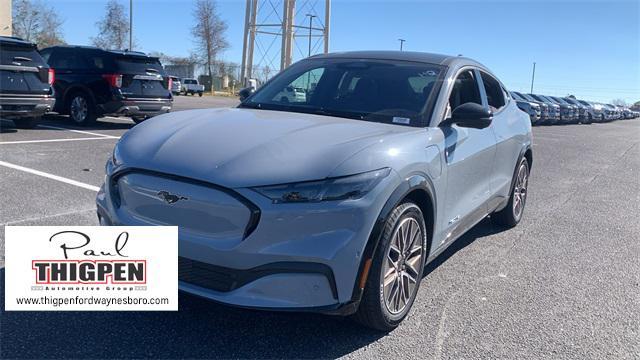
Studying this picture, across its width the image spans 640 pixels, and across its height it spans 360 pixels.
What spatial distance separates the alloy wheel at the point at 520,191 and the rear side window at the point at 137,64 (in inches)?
371

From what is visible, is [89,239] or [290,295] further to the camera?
[89,239]

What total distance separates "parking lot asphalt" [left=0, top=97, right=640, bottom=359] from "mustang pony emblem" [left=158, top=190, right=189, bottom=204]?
752 mm

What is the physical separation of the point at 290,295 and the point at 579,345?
1.78 m

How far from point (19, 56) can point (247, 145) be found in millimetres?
9559

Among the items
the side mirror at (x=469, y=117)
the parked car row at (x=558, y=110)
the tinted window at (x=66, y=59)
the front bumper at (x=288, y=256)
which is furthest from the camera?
the parked car row at (x=558, y=110)

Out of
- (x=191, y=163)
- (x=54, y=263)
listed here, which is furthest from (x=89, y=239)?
(x=191, y=163)

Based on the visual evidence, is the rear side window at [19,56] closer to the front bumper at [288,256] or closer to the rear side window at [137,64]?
the rear side window at [137,64]

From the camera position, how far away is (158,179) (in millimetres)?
3016

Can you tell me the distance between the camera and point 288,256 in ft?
9.21

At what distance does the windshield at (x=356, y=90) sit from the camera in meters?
4.04

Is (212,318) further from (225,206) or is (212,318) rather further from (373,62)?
(373,62)

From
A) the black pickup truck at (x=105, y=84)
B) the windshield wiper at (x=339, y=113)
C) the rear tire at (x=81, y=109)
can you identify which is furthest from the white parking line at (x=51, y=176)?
the rear tire at (x=81, y=109)

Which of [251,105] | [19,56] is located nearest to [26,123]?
[19,56]

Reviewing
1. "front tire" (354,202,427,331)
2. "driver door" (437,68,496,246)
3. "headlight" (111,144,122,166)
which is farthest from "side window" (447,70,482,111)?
"headlight" (111,144,122,166)
